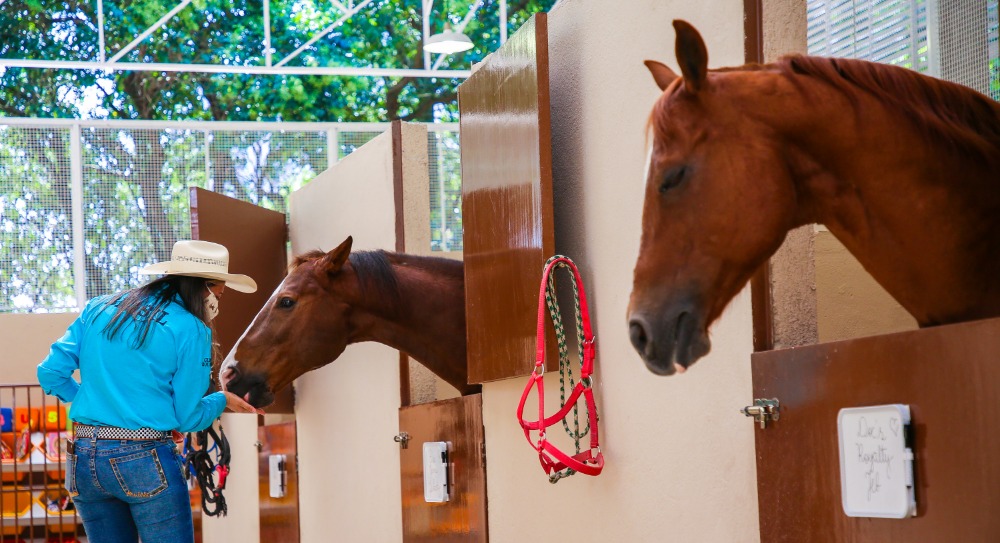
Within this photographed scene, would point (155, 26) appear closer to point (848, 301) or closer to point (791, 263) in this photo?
point (848, 301)

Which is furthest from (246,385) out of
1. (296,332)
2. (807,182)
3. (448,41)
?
(448,41)

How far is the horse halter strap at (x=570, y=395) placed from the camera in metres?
2.40

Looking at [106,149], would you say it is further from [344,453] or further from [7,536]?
[344,453]

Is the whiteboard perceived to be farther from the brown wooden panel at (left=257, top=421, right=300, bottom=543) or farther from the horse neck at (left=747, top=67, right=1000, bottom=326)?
the brown wooden panel at (left=257, top=421, right=300, bottom=543)

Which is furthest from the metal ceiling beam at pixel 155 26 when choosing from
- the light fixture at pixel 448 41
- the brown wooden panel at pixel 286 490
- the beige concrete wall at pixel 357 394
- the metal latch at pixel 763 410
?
the metal latch at pixel 763 410

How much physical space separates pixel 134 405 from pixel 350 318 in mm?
906

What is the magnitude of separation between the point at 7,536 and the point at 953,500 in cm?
785

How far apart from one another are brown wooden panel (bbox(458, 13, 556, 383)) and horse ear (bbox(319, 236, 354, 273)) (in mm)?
669

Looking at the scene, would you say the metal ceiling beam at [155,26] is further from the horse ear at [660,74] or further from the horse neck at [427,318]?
the horse ear at [660,74]

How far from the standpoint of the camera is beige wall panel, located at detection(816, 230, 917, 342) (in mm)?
2736

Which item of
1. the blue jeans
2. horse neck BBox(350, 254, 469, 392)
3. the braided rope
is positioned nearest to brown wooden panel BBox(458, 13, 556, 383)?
the braided rope

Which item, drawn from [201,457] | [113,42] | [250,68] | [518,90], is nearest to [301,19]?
[113,42]

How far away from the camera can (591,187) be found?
257 cm

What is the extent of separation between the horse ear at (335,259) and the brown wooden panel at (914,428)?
212 cm
